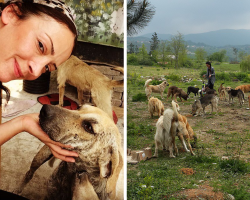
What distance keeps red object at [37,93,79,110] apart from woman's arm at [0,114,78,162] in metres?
0.16

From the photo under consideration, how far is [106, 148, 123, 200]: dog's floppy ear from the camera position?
2.34 metres

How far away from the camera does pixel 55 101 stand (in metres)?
2.33

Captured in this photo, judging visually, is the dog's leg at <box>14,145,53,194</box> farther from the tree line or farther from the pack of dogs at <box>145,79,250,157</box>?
the tree line

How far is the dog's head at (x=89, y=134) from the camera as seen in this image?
2.20 m

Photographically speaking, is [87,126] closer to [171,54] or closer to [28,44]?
[28,44]

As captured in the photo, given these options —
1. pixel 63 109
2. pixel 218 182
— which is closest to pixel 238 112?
pixel 218 182

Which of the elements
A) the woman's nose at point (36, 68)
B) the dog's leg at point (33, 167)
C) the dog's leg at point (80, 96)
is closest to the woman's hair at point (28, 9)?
the woman's nose at point (36, 68)

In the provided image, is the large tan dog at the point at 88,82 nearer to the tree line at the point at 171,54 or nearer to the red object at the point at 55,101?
the red object at the point at 55,101

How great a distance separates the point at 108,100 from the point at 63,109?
0.42 m

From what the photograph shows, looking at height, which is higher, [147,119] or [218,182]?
[147,119]

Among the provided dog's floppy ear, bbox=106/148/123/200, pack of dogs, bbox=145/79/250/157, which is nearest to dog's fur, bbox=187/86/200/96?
pack of dogs, bbox=145/79/250/157

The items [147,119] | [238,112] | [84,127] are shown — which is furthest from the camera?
[147,119]

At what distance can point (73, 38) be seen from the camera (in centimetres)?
228

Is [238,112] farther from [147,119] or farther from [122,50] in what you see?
[122,50]
